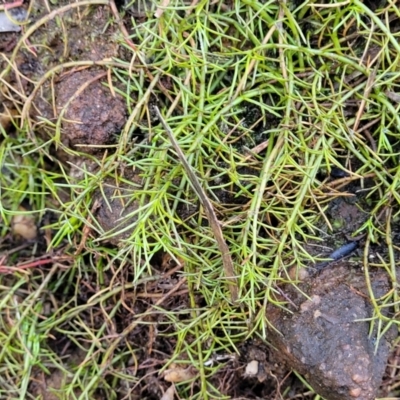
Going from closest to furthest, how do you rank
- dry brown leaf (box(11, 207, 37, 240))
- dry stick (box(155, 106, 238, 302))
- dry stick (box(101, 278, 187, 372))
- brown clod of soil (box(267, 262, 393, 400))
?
dry stick (box(155, 106, 238, 302)), brown clod of soil (box(267, 262, 393, 400)), dry stick (box(101, 278, 187, 372)), dry brown leaf (box(11, 207, 37, 240))

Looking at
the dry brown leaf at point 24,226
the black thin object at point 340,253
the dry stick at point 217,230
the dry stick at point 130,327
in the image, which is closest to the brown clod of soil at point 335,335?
the black thin object at point 340,253

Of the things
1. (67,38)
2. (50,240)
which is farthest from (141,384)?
(67,38)

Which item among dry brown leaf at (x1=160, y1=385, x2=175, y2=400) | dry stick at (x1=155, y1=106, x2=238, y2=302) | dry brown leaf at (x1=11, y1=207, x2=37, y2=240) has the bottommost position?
dry brown leaf at (x1=160, y1=385, x2=175, y2=400)

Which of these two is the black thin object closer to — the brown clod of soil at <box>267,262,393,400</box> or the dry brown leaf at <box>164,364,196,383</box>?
the brown clod of soil at <box>267,262,393,400</box>

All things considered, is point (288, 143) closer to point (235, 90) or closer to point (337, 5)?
point (235, 90)

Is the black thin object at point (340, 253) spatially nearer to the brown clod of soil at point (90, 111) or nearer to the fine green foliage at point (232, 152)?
the fine green foliage at point (232, 152)

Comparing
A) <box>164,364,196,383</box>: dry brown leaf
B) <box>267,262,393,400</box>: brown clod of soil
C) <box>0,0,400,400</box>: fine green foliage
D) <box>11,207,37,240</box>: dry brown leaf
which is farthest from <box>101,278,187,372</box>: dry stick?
<box>11,207,37,240</box>: dry brown leaf
